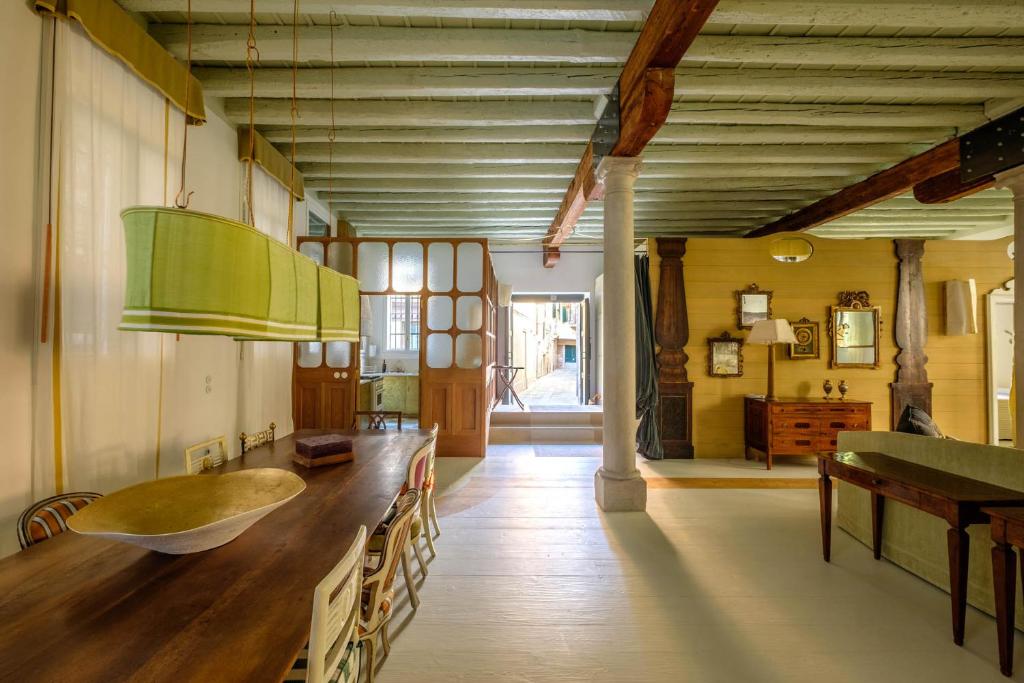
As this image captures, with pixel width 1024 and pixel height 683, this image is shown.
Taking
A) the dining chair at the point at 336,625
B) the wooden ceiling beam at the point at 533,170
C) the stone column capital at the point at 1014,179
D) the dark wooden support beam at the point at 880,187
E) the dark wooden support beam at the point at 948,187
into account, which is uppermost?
the wooden ceiling beam at the point at 533,170

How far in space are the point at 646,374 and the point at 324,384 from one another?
13.1 feet

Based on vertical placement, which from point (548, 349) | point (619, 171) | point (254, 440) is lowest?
point (254, 440)

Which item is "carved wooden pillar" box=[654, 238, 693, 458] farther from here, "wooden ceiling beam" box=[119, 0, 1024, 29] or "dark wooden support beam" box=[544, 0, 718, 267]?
"wooden ceiling beam" box=[119, 0, 1024, 29]

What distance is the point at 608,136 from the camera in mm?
3494

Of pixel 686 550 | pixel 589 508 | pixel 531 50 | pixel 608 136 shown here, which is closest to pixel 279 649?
pixel 686 550

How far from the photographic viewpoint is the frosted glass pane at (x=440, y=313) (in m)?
A: 5.43

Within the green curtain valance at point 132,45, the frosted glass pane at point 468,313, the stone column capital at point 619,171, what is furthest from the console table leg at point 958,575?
the frosted glass pane at point 468,313

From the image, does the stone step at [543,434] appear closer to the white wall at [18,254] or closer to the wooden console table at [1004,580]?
the wooden console table at [1004,580]

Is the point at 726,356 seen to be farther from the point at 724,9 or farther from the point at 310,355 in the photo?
the point at 310,355

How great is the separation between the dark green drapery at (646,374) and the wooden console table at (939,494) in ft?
9.04

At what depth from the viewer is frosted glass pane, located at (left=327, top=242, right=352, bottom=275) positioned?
17.2 feet

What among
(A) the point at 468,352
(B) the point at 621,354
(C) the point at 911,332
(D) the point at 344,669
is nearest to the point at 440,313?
(A) the point at 468,352

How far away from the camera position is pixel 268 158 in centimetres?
398

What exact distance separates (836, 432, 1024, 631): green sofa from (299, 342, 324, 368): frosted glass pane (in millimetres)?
5095
